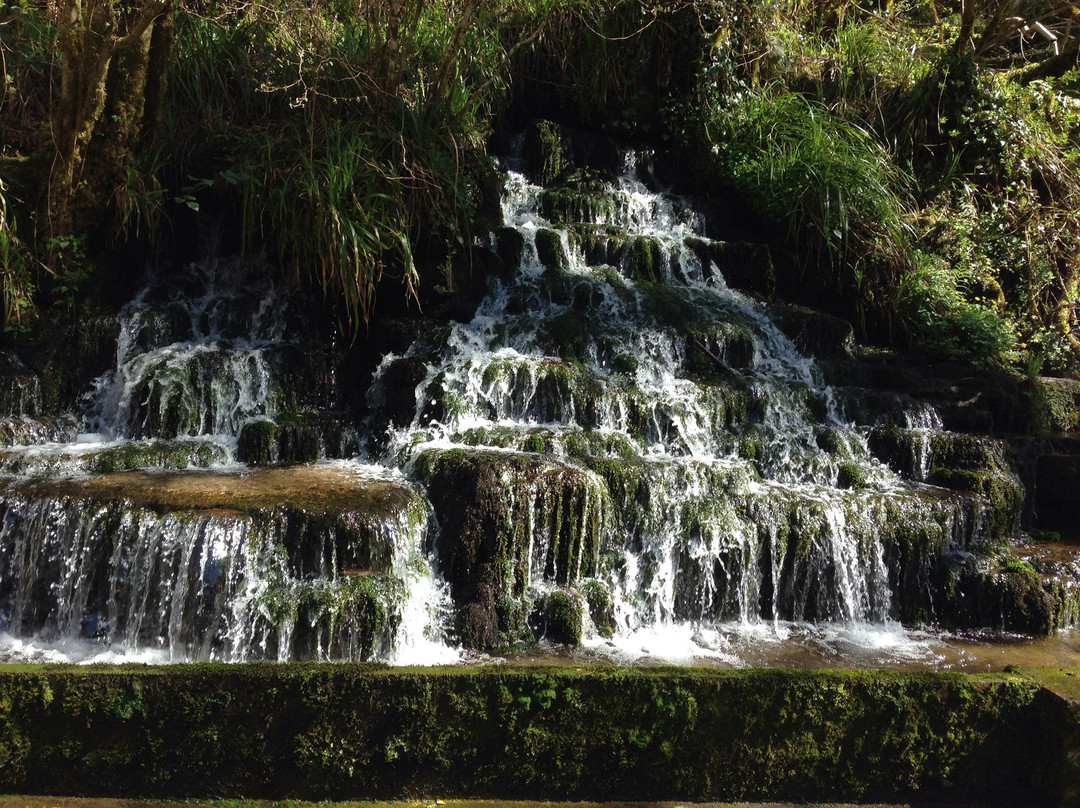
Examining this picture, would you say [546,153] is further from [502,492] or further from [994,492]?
[994,492]

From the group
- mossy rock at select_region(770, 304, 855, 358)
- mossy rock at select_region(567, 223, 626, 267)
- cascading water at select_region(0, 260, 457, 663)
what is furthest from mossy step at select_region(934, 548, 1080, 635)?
mossy rock at select_region(567, 223, 626, 267)

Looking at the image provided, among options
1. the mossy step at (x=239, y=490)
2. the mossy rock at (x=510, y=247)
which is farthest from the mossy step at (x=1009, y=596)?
the mossy rock at (x=510, y=247)

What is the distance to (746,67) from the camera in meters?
10.0

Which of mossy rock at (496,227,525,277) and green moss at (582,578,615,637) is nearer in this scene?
green moss at (582,578,615,637)

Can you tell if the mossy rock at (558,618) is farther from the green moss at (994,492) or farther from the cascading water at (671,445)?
the green moss at (994,492)

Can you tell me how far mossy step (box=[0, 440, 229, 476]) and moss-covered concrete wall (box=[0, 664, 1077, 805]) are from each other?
116 inches

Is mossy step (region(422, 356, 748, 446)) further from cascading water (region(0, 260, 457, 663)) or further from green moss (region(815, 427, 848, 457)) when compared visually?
cascading water (region(0, 260, 457, 663))

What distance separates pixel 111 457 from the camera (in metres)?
5.74

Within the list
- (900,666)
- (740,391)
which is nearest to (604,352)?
(740,391)

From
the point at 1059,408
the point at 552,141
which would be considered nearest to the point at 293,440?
the point at 552,141

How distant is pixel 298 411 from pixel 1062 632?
557 cm

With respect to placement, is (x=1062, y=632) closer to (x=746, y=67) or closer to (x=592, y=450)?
(x=592, y=450)

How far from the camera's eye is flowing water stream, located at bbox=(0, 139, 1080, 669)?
4859mm

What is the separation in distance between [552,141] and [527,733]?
745 centimetres
